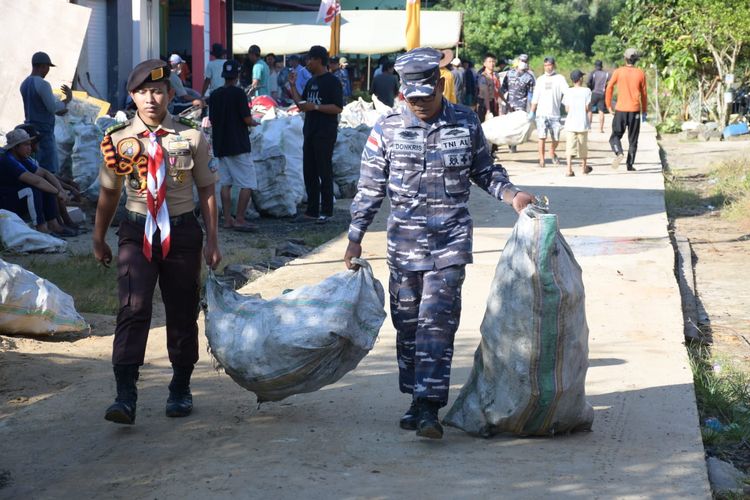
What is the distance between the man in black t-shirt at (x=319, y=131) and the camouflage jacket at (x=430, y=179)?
637 cm

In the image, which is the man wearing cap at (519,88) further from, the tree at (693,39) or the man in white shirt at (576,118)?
the tree at (693,39)

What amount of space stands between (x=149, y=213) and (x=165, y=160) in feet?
0.84

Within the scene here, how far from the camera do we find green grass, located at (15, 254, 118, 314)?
794cm

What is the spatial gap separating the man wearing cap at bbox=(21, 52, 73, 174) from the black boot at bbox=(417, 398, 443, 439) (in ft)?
24.9

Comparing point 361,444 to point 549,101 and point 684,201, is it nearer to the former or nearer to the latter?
point 684,201

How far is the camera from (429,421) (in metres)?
4.56

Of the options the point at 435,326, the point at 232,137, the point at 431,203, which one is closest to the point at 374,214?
the point at 431,203

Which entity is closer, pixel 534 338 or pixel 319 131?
pixel 534 338

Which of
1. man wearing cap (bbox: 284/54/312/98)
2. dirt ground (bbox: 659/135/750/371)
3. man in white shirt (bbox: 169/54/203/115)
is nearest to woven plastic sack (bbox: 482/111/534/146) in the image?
dirt ground (bbox: 659/135/750/371)

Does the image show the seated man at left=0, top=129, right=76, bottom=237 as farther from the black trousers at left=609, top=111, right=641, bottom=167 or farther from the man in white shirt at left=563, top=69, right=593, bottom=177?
the black trousers at left=609, top=111, right=641, bottom=167

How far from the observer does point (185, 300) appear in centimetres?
499

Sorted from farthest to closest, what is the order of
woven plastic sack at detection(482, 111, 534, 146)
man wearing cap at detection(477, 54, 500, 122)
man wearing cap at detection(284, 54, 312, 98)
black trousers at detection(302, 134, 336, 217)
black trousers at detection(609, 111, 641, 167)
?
man wearing cap at detection(477, 54, 500, 122)
man wearing cap at detection(284, 54, 312, 98)
woven plastic sack at detection(482, 111, 534, 146)
black trousers at detection(609, 111, 641, 167)
black trousers at detection(302, 134, 336, 217)

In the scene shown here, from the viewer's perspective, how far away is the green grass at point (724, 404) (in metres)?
5.14

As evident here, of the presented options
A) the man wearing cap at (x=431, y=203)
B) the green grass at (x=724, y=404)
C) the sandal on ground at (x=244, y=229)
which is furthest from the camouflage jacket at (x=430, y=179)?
the sandal on ground at (x=244, y=229)
